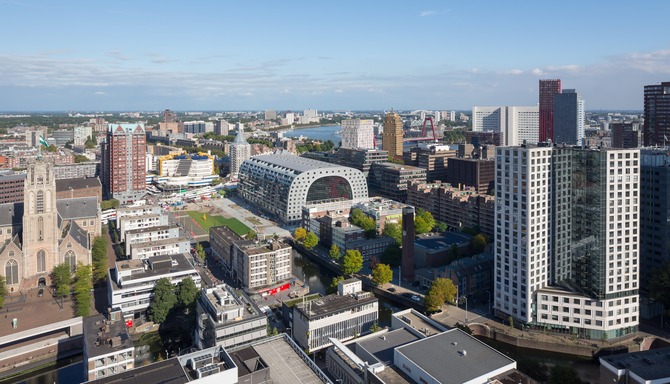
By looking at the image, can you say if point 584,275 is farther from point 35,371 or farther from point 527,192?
point 35,371

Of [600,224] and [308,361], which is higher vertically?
[600,224]

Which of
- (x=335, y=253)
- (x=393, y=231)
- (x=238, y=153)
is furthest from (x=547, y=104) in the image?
(x=335, y=253)

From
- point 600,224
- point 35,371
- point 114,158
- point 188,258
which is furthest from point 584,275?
point 114,158

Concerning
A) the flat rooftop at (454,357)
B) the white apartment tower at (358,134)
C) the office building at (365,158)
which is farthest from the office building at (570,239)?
the white apartment tower at (358,134)

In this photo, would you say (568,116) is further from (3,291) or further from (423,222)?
(3,291)

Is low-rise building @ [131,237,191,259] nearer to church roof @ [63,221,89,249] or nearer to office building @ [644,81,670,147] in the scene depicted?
church roof @ [63,221,89,249]

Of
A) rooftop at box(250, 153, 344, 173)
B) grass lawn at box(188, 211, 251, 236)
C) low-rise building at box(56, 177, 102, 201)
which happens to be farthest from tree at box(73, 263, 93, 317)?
rooftop at box(250, 153, 344, 173)
